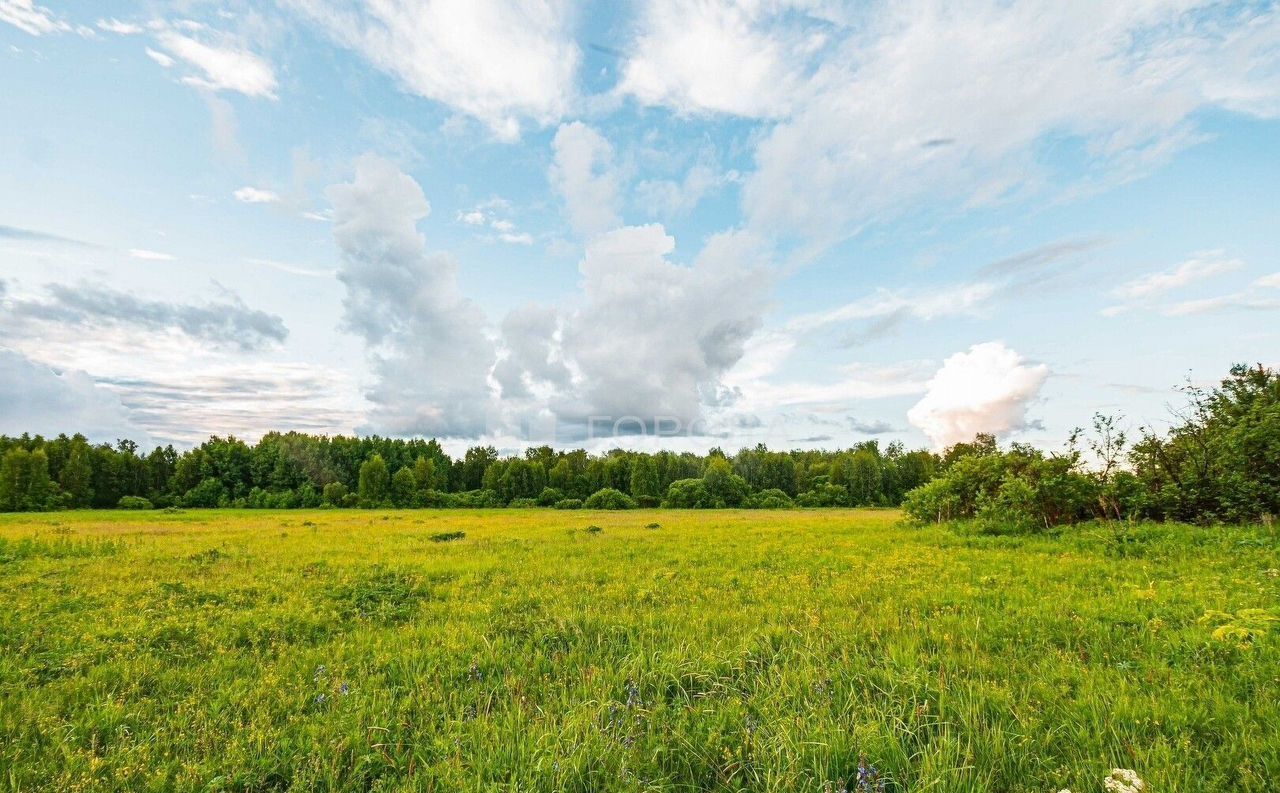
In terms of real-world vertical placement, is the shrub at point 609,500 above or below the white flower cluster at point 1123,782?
below

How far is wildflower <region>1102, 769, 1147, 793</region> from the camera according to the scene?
365 centimetres

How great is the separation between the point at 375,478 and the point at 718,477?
62.9 metres

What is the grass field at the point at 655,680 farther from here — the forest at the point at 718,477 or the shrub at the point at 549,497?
the shrub at the point at 549,497

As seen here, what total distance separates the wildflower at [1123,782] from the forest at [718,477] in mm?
17545

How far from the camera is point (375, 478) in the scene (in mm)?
97688

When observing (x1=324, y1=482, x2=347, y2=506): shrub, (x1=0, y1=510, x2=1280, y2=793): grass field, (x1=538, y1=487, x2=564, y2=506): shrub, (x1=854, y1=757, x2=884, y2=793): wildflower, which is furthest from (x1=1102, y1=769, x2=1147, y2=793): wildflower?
(x1=324, y1=482, x2=347, y2=506): shrub

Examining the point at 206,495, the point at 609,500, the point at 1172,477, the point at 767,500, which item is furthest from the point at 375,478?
the point at 1172,477

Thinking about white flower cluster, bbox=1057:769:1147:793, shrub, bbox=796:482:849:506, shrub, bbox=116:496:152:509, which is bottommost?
shrub, bbox=116:496:152:509

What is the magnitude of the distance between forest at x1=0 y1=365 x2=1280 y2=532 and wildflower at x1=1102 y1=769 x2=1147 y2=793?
17.5 meters

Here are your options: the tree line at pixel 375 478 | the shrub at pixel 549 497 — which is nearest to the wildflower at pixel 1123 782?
the tree line at pixel 375 478

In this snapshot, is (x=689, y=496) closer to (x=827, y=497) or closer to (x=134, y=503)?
(x=827, y=497)

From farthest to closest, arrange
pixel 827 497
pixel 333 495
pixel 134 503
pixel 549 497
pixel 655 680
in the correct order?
pixel 549 497 < pixel 827 497 < pixel 333 495 < pixel 134 503 < pixel 655 680

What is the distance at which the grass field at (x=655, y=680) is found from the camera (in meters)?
4.22

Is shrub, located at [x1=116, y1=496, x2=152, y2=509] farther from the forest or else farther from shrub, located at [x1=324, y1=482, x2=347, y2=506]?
shrub, located at [x1=324, y1=482, x2=347, y2=506]
